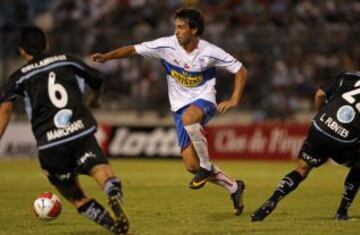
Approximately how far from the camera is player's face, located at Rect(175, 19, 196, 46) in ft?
37.6

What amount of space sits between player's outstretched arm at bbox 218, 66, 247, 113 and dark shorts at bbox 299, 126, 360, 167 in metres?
1.01

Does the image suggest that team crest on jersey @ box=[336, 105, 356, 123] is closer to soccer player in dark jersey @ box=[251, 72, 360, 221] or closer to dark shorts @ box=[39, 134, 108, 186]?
soccer player in dark jersey @ box=[251, 72, 360, 221]

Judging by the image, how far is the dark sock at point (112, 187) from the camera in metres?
8.73

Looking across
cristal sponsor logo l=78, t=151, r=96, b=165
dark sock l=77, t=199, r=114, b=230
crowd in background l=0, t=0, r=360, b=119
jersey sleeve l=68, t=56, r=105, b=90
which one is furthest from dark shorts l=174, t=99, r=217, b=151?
crowd in background l=0, t=0, r=360, b=119

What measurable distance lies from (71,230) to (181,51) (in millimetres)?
2892

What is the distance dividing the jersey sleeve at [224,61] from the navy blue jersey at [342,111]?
1.37 meters

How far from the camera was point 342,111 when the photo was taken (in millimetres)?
10461

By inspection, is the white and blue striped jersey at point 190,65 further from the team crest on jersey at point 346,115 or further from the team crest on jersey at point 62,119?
the team crest on jersey at point 62,119

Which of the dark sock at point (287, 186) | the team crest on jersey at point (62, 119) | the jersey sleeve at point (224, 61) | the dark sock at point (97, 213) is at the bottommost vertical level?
the dark sock at point (287, 186)

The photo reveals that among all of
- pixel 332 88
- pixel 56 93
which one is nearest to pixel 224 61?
pixel 332 88

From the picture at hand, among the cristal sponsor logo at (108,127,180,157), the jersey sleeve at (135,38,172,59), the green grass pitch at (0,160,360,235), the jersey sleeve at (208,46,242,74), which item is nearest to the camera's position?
the green grass pitch at (0,160,360,235)

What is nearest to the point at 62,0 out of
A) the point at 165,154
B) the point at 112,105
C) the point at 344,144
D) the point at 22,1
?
the point at 22,1

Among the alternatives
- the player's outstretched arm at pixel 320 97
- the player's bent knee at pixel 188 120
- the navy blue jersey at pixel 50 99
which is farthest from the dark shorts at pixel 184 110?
the navy blue jersey at pixel 50 99

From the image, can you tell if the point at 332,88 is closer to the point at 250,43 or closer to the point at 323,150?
the point at 323,150
